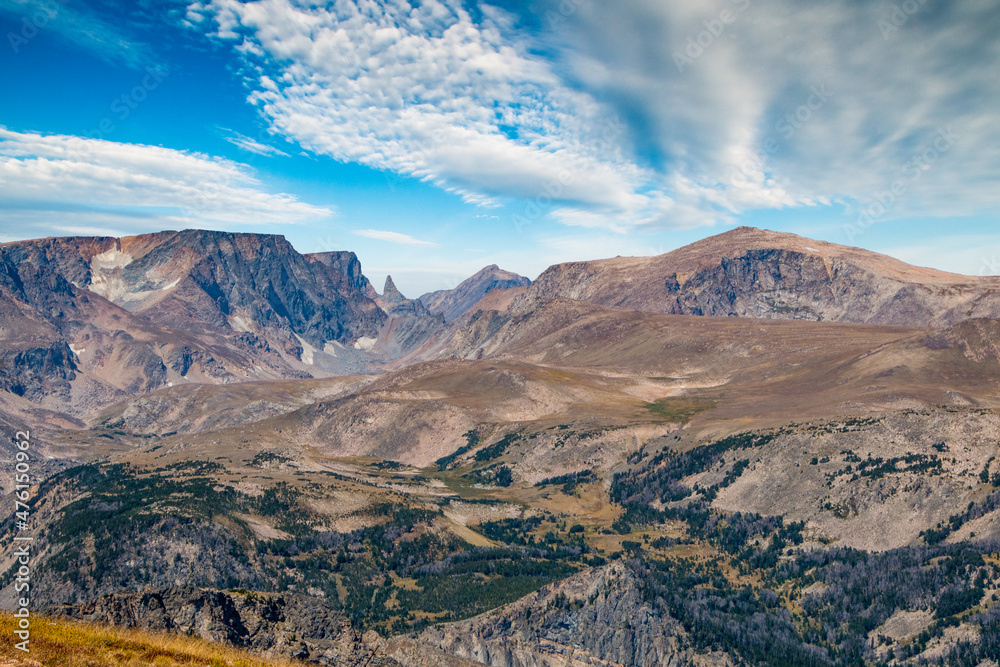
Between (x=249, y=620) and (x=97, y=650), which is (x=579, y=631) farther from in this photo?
(x=97, y=650)

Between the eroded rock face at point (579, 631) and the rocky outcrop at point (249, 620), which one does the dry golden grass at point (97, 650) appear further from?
the eroded rock face at point (579, 631)

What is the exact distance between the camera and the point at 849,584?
150000 mm

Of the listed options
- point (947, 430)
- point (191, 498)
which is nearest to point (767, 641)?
point (947, 430)

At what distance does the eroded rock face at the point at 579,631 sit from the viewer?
108 meters

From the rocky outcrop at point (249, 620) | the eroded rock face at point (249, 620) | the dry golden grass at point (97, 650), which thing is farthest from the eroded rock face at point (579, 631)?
the dry golden grass at point (97, 650)

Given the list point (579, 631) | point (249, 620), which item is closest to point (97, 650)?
point (249, 620)

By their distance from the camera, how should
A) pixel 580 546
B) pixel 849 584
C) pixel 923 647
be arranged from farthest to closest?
pixel 580 546 → pixel 849 584 → pixel 923 647

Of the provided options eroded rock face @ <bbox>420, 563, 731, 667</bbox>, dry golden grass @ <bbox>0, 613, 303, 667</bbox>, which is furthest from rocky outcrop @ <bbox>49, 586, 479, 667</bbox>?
eroded rock face @ <bbox>420, 563, 731, 667</bbox>

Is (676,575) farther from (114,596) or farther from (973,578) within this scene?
(114,596)

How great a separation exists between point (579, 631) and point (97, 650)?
301 ft

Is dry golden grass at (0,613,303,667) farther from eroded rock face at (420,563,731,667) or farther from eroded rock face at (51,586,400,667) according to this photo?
eroded rock face at (420,563,731,667)

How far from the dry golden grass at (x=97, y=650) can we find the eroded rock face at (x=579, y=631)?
3072 inches

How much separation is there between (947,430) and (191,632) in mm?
195464

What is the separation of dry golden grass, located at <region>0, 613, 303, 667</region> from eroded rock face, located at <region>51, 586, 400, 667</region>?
252 inches
